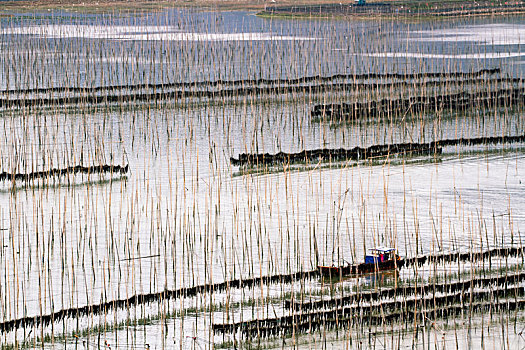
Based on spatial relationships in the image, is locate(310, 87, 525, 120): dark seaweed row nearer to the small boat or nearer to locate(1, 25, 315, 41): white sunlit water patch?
locate(1, 25, 315, 41): white sunlit water patch

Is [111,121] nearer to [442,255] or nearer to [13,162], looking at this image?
[13,162]

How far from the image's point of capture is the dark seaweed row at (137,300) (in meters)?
6.24

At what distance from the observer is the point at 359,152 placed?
1098 centimetres

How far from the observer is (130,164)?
428 inches

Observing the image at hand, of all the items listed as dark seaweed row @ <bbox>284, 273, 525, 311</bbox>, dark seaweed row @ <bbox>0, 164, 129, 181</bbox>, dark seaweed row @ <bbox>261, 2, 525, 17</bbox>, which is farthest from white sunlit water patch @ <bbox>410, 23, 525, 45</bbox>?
dark seaweed row @ <bbox>284, 273, 525, 311</bbox>

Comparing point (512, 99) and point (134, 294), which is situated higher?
point (512, 99)

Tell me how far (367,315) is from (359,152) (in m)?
4.81

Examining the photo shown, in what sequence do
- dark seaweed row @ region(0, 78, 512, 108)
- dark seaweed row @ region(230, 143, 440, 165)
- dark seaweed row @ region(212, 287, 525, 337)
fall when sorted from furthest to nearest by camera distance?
1. dark seaweed row @ region(0, 78, 512, 108)
2. dark seaweed row @ region(230, 143, 440, 165)
3. dark seaweed row @ region(212, 287, 525, 337)

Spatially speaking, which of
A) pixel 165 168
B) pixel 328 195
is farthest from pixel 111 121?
pixel 328 195

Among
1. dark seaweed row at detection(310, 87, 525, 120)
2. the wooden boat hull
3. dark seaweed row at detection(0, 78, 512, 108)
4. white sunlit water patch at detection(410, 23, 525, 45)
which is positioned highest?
white sunlit water patch at detection(410, 23, 525, 45)

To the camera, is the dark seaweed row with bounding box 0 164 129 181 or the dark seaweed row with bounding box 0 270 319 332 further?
the dark seaweed row with bounding box 0 164 129 181

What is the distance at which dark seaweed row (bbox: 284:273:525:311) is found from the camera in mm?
6492

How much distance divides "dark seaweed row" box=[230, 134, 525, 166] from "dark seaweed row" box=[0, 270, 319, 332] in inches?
135

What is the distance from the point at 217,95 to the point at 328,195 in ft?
18.9
